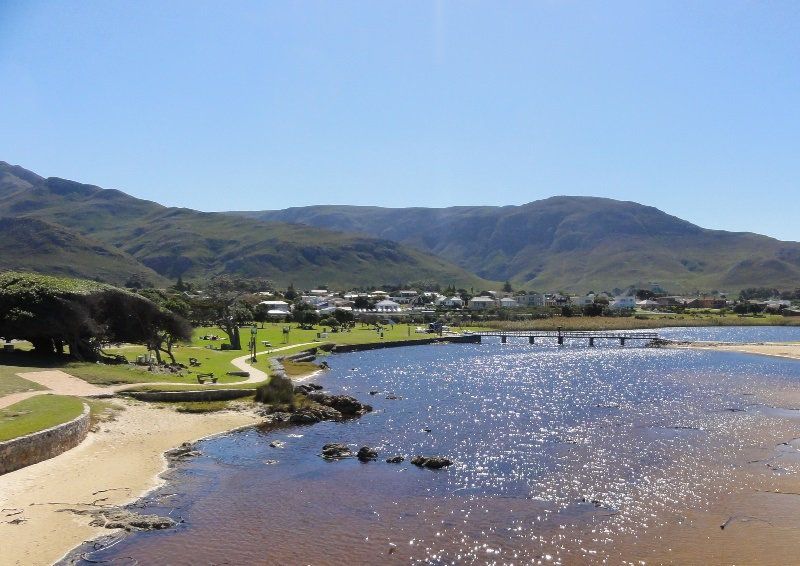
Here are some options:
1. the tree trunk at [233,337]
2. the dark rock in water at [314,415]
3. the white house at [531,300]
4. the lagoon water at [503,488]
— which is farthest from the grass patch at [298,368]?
the white house at [531,300]

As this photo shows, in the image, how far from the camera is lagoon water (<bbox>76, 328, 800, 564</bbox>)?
1911 centimetres

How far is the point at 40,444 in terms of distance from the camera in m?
24.2

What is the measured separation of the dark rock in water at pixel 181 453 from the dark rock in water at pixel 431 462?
9.43 meters

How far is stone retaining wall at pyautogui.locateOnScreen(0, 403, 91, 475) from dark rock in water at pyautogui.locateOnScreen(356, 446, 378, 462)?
38.1 ft

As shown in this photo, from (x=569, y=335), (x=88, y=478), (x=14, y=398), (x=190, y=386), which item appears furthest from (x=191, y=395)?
(x=569, y=335)

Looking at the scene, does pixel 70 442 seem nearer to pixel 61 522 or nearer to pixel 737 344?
pixel 61 522

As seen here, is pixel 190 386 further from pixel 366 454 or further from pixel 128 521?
pixel 128 521

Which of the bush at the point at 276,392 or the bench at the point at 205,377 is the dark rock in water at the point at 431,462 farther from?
the bench at the point at 205,377

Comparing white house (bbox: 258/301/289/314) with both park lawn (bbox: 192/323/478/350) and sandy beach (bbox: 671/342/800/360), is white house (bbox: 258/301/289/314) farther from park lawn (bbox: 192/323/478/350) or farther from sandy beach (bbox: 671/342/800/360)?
sandy beach (bbox: 671/342/800/360)

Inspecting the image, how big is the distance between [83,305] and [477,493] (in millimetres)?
31996

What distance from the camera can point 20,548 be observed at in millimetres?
17219

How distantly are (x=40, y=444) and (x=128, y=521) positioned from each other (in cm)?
662

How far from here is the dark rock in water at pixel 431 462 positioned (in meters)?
27.8

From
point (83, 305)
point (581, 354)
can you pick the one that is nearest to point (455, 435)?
point (83, 305)
